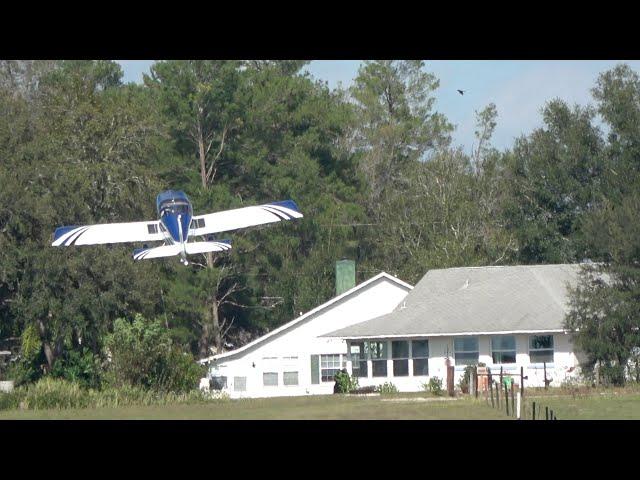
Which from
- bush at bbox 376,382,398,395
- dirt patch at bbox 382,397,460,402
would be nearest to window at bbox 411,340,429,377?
bush at bbox 376,382,398,395

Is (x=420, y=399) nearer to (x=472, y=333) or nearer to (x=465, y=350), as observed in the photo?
(x=472, y=333)

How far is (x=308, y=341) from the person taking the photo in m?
44.8

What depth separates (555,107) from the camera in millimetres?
58656

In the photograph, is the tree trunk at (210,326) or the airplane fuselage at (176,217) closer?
the airplane fuselage at (176,217)

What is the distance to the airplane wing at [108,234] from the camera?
1730 inches

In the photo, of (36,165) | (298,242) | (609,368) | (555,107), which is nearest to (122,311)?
(36,165)

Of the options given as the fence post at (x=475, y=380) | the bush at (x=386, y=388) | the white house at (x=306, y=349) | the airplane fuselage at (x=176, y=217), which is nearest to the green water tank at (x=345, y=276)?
→ the white house at (x=306, y=349)

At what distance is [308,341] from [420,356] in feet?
19.8

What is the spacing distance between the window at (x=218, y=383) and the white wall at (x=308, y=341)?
0.59ft

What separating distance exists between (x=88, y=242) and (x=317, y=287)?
51.5 feet

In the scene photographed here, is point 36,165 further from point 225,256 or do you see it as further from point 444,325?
point 444,325

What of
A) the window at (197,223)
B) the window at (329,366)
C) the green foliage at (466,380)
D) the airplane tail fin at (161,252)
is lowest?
the green foliage at (466,380)

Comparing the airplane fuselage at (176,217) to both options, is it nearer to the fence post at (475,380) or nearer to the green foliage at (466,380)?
the green foliage at (466,380)
